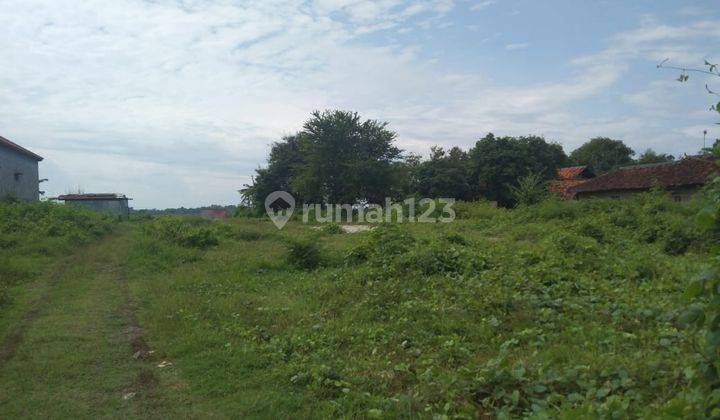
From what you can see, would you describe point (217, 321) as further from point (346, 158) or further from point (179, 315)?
point (346, 158)

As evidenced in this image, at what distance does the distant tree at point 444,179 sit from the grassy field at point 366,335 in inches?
1070

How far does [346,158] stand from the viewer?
32.9 metres

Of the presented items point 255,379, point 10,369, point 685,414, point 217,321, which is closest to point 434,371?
point 255,379

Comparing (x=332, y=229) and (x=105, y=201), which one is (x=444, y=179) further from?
(x=105, y=201)

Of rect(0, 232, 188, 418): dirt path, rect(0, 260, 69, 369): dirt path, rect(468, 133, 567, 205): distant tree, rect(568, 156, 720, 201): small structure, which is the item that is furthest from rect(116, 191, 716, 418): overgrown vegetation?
rect(468, 133, 567, 205): distant tree

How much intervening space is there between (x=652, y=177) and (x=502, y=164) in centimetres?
1144

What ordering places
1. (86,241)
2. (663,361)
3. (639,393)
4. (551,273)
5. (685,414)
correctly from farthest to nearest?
1. (86,241)
2. (551,273)
3. (663,361)
4. (639,393)
5. (685,414)

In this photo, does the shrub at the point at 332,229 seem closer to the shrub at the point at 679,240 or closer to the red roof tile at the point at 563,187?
the shrub at the point at 679,240

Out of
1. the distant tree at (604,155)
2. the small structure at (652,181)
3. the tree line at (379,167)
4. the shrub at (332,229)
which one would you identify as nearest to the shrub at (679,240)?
the shrub at (332,229)

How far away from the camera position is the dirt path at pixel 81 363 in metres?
4.45

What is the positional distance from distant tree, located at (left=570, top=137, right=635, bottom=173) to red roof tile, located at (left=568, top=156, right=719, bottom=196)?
70.1 ft

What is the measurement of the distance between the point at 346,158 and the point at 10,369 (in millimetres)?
28040

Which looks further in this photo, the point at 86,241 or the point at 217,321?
the point at 86,241

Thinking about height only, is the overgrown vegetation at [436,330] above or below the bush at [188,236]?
below
